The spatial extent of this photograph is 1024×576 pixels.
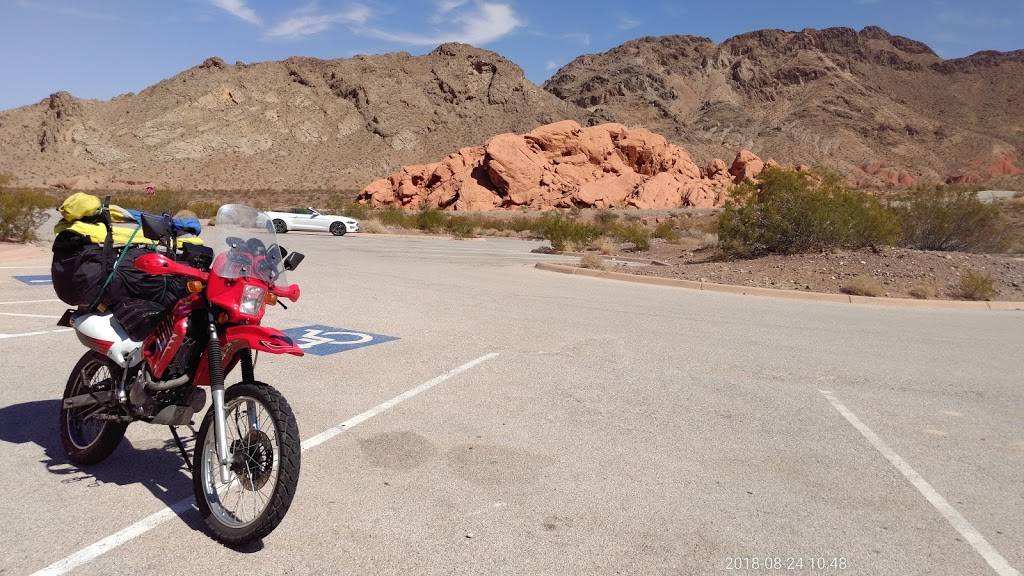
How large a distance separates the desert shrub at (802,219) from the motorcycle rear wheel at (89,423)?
1778 centimetres

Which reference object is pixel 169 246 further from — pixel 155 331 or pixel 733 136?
pixel 733 136

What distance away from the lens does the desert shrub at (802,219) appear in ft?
63.5

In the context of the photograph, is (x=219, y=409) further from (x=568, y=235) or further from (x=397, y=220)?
(x=397, y=220)

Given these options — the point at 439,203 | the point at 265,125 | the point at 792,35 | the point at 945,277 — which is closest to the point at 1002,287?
the point at 945,277

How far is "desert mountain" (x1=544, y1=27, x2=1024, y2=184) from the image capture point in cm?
10656

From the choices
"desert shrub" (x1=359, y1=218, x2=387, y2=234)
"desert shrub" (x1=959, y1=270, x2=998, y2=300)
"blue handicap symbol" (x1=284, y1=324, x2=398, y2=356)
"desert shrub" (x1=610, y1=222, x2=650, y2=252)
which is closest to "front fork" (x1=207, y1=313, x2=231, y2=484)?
"blue handicap symbol" (x1=284, y1=324, x2=398, y2=356)

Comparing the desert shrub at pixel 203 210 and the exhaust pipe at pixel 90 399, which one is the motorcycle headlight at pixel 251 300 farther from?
the desert shrub at pixel 203 210

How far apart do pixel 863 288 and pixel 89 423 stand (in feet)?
46.9

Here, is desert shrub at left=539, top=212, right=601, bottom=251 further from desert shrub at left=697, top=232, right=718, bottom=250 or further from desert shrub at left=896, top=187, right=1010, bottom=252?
desert shrub at left=896, top=187, right=1010, bottom=252

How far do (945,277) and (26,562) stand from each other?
17849mm

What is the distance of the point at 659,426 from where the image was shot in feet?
19.4

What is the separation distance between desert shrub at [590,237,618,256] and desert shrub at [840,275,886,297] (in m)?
11.1

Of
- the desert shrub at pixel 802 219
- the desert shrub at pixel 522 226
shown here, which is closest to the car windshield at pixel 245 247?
the desert shrub at pixel 802 219

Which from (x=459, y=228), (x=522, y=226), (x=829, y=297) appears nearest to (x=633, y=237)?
(x=459, y=228)
